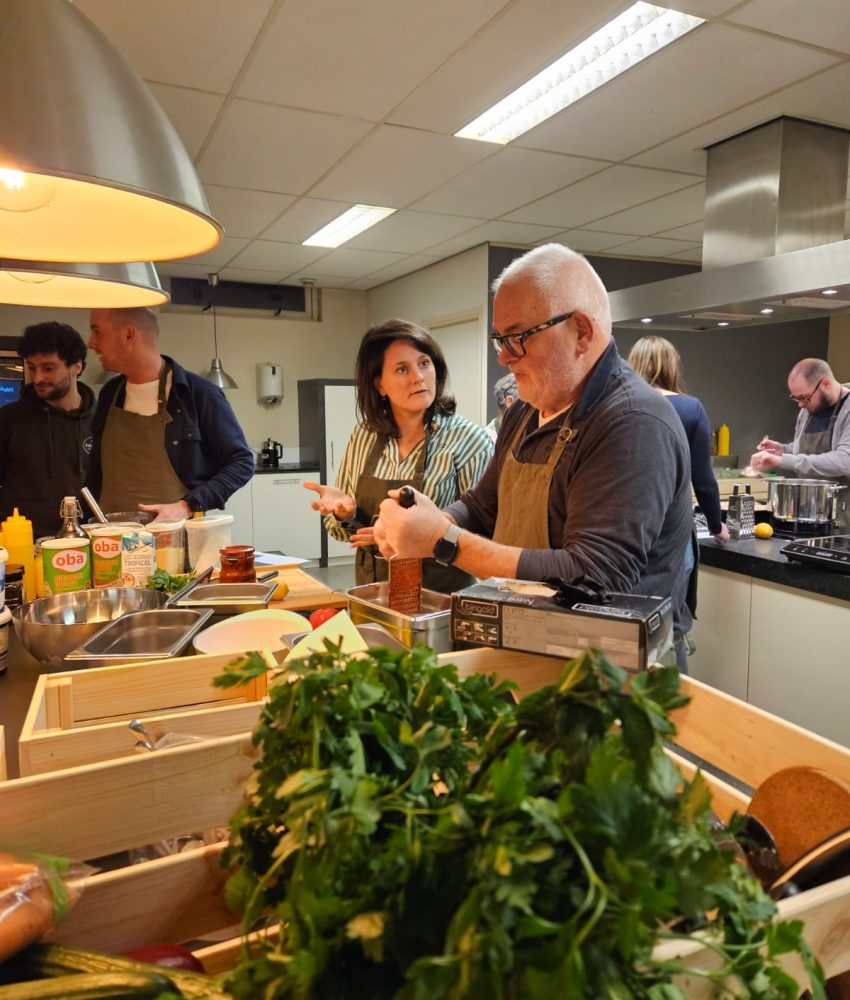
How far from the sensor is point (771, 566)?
8.29ft

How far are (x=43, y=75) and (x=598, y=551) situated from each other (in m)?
1.10

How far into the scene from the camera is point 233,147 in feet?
10.8

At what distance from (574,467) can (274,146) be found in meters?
2.67

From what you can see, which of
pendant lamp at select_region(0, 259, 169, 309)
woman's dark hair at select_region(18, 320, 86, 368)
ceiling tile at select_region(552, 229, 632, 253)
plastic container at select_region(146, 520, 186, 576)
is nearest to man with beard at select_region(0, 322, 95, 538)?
woman's dark hair at select_region(18, 320, 86, 368)

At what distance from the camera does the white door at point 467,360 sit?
5461mm

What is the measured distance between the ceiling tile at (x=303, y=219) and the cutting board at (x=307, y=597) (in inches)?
118

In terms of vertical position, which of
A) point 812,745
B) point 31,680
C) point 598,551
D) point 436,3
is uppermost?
point 436,3

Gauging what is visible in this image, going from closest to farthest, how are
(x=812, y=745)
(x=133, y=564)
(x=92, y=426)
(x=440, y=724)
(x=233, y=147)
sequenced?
(x=440, y=724) → (x=812, y=745) → (x=133, y=564) → (x=92, y=426) → (x=233, y=147)

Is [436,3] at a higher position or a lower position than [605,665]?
higher

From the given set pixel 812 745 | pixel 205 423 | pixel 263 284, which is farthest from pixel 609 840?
pixel 263 284

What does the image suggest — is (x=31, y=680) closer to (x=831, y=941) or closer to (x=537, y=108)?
(x=831, y=941)

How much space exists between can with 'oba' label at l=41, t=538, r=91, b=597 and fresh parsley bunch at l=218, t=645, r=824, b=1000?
1.32m

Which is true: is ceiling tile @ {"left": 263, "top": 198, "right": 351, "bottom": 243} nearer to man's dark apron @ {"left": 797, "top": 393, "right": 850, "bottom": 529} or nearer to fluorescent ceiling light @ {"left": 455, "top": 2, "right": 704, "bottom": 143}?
fluorescent ceiling light @ {"left": 455, "top": 2, "right": 704, "bottom": 143}

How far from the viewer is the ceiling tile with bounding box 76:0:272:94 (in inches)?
85.1
